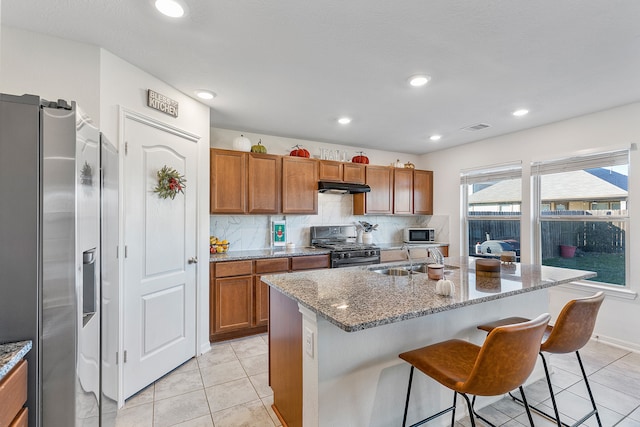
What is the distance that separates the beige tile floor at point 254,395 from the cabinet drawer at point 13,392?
4.06 ft

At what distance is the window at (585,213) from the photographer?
3.15 meters

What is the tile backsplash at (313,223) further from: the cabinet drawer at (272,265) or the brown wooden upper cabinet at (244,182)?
the cabinet drawer at (272,265)

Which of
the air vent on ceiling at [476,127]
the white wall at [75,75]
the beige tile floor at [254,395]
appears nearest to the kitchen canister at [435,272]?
the beige tile floor at [254,395]

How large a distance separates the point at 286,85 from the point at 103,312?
2.11 m

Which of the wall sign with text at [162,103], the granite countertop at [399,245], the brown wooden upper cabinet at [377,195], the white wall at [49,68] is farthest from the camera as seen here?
the brown wooden upper cabinet at [377,195]

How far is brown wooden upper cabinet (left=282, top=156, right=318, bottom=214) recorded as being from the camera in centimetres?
388

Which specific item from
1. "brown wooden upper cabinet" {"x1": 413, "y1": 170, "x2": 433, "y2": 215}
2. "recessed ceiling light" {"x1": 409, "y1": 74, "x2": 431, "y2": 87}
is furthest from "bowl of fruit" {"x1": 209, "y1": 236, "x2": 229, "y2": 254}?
"brown wooden upper cabinet" {"x1": 413, "y1": 170, "x2": 433, "y2": 215}

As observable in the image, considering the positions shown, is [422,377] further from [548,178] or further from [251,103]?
[548,178]

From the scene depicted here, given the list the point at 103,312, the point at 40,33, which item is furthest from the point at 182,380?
the point at 40,33

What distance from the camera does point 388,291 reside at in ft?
5.68

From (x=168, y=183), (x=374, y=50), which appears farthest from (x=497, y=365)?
(x=168, y=183)

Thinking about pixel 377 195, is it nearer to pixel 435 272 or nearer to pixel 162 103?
pixel 435 272

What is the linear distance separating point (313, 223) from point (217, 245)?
4.87ft

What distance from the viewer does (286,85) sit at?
258cm
